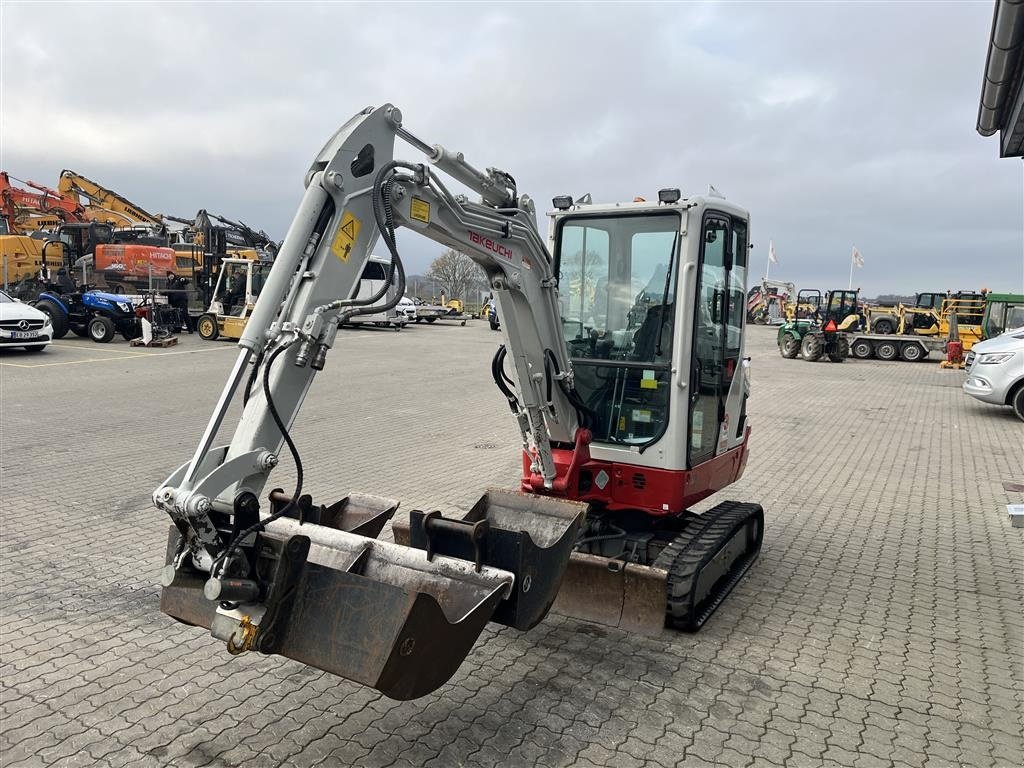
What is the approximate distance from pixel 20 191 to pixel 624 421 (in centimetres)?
3301

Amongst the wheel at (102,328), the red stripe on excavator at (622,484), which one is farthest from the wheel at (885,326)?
the wheel at (102,328)

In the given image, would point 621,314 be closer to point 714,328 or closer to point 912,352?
point 714,328

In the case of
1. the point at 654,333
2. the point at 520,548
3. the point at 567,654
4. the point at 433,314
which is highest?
the point at 654,333

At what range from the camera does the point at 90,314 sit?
845 inches

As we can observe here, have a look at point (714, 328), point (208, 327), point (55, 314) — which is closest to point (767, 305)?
point (208, 327)

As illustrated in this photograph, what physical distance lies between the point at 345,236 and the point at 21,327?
17.8m

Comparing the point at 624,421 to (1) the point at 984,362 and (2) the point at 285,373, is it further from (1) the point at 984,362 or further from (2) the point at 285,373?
(1) the point at 984,362

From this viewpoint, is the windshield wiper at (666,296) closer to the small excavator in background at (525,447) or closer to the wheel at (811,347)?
the small excavator in background at (525,447)

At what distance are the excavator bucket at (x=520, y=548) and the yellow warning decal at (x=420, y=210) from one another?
150cm

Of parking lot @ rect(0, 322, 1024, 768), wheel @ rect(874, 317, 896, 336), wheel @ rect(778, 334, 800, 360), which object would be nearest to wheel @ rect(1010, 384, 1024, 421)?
parking lot @ rect(0, 322, 1024, 768)

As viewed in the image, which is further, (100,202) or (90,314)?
(100,202)

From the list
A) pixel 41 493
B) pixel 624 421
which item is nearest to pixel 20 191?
pixel 41 493

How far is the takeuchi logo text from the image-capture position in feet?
12.9

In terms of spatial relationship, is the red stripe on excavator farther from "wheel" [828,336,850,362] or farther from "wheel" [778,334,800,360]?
"wheel" [778,334,800,360]
